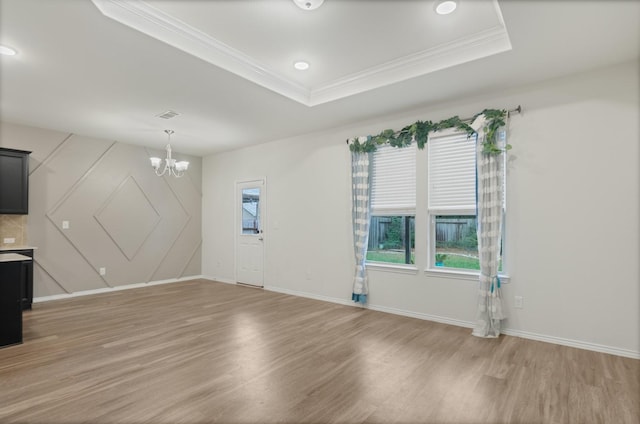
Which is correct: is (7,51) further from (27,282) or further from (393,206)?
(393,206)

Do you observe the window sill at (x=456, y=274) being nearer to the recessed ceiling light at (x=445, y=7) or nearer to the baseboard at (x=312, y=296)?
the baseboard at (x=312, y=296)

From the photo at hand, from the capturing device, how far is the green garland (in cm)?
372

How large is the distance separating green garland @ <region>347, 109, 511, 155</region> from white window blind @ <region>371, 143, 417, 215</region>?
4.9 inches

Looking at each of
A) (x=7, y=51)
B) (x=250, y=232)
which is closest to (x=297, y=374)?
(x=7, y=51)

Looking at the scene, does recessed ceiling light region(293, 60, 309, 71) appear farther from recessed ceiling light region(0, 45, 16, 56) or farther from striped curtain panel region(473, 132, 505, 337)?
recessed ceiling light region(0, 45, 16, 56)

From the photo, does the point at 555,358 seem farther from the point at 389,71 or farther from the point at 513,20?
the point at 389,71

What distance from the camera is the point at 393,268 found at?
4621 millimetres

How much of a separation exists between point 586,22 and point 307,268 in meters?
4.53

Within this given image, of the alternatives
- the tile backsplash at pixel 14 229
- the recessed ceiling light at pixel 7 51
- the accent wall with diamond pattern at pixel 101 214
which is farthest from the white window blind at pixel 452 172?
the tile backsplash at pixel 14 229

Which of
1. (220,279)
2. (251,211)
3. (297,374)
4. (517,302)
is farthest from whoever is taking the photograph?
(220,279)

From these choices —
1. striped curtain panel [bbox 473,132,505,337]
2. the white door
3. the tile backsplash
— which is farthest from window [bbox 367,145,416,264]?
the tile backsplash

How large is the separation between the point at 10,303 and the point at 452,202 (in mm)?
4970

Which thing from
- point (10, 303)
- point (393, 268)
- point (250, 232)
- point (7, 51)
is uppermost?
point (7, 51)

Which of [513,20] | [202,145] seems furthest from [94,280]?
[513,20]
